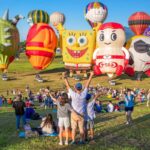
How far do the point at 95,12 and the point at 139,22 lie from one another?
614 centimetres

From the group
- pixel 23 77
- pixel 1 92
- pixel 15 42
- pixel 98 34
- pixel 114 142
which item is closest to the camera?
pixel 114 142

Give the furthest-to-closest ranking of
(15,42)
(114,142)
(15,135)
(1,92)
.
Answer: (15,42), (1,92), (15,135), (114,142)

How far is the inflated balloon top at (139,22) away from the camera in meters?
43.9

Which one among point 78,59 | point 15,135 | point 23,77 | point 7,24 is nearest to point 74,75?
point 78,59

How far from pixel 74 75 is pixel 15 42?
7.96 meters

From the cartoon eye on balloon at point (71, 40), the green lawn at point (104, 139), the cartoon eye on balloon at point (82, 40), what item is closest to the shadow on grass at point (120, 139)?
the green lawn at point (104, 139)

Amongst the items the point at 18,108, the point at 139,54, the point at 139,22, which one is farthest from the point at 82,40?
the point at 18,108

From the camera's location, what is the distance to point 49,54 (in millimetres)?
42406

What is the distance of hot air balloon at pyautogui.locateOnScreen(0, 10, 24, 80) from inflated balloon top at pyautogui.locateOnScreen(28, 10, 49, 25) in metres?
2.16

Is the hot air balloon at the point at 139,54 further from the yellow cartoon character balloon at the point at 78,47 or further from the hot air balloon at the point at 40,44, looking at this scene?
the hot air balloon at the point at 40,44

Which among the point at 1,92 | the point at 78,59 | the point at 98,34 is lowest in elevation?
the point at 1,92

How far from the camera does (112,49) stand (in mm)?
39500

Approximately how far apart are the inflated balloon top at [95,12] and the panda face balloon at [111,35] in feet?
25.8

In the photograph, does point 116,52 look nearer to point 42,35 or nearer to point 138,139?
point 42,35
